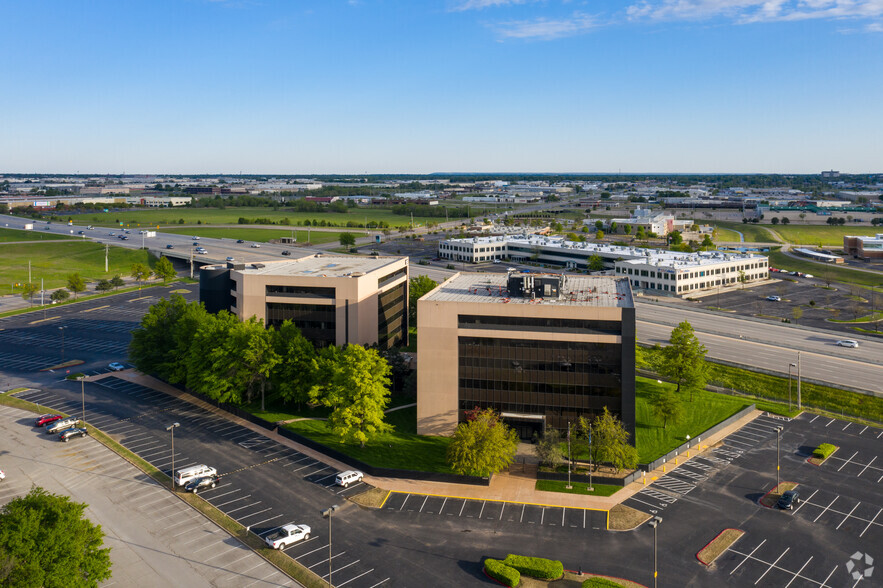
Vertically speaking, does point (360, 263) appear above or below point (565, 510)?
above

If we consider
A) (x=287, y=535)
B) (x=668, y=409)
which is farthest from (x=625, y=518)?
(x=287, y=535)

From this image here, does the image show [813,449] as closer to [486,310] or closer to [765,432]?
[765,432]

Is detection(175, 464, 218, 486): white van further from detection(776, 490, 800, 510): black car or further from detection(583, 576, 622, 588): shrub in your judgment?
detection(776, 490, 800, 510): black car

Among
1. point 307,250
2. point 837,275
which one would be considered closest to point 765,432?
point 837,275

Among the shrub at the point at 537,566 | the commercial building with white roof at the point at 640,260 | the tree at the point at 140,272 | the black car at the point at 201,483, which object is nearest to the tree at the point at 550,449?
the shrub at the point at 537,566

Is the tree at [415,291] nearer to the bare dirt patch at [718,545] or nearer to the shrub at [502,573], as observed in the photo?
the bare dirt patch at [718,545]

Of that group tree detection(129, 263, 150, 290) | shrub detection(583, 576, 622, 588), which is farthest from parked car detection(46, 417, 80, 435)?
tree detection(129, 263, 150, 290)
